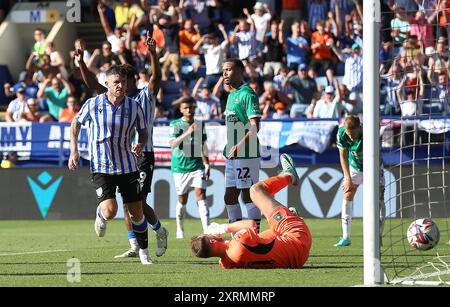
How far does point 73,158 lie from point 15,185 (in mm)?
12108

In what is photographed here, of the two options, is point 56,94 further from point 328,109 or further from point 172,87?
point 328,109

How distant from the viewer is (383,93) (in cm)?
2272

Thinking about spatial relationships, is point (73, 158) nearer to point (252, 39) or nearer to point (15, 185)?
point (15, 185)

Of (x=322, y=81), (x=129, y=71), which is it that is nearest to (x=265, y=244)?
(x=129, y=71)

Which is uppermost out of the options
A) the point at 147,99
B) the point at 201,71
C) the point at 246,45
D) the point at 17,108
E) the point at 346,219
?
the point at 246,45

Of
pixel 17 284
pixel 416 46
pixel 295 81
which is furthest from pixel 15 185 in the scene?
pixel 17 284

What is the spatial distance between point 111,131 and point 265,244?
220 cm

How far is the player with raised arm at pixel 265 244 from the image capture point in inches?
411

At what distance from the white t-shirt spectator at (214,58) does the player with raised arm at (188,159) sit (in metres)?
8.18

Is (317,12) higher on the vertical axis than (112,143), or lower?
higher

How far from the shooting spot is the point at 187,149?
17906mm

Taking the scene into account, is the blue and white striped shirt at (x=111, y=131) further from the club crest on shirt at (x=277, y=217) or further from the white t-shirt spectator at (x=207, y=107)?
the white t-shirt spectator at (x=207, y=107)

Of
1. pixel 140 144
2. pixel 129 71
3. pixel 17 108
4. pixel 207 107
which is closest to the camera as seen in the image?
pixel 140 144

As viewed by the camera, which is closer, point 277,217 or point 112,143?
point 277,217
